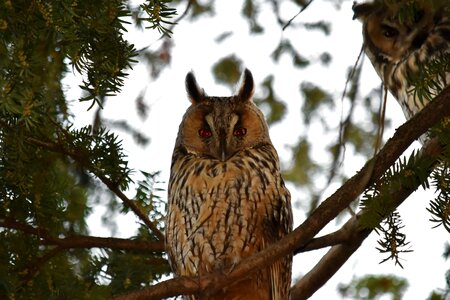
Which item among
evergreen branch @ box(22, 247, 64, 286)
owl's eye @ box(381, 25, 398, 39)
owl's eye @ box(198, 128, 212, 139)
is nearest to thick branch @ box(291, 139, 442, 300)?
owl's eye @ box(198, 128, 212, 139)

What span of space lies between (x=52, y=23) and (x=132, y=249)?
3.67ft

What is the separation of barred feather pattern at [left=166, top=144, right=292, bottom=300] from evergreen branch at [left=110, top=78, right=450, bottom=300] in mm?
617

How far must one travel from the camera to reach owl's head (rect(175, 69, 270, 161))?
3232 millimetres

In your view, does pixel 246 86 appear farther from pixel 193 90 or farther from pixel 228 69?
pixel 228 69

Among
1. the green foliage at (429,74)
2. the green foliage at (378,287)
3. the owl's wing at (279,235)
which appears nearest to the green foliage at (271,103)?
the owl's wing at (279,235)

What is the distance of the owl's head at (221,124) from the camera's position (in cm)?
323

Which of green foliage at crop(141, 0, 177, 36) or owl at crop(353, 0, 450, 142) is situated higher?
owl at crop(353, 0, 450, 142)

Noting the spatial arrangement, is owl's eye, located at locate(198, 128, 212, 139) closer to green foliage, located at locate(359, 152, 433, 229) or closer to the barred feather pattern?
the barred feather pattern

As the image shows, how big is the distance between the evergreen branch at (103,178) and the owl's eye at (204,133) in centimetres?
50

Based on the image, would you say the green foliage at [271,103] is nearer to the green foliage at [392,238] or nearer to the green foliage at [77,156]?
the green foliage at [77,156]

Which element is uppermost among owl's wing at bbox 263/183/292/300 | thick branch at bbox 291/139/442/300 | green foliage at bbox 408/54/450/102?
owl's wing at bbox 263/183/292/300

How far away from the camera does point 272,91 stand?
397cm

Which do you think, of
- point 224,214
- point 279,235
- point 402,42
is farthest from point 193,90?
point 402,42

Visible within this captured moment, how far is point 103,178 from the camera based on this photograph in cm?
264
